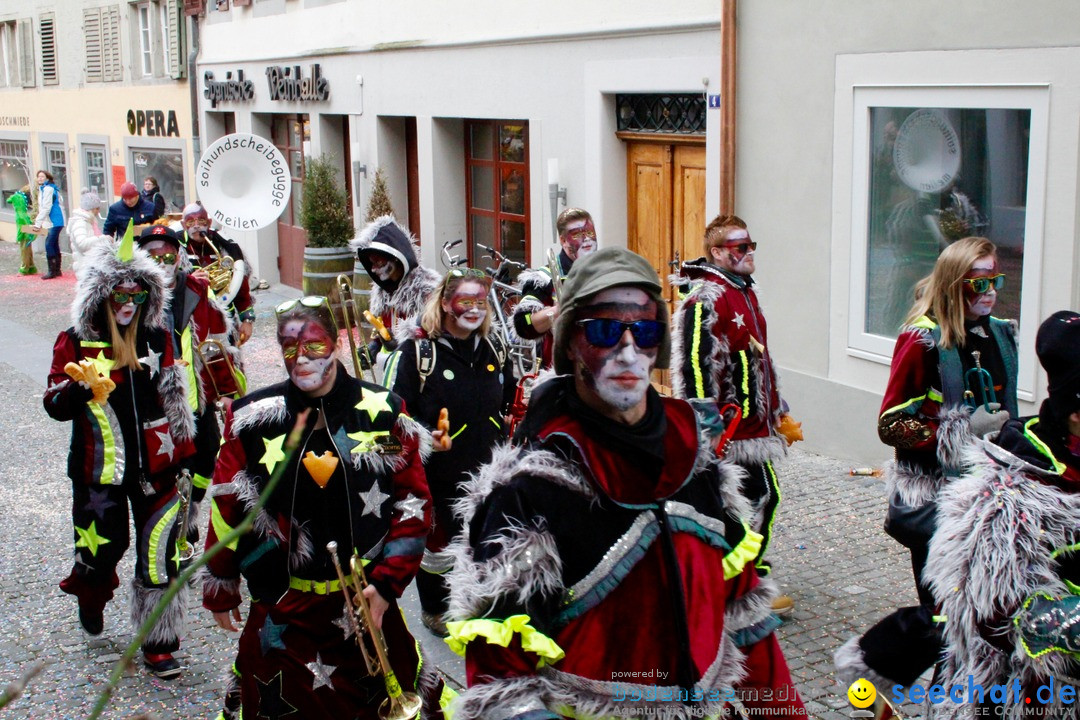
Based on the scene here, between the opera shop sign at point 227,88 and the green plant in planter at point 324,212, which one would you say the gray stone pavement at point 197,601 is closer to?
the green plant in planter at point 324,212

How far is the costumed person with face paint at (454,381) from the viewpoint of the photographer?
595 cm

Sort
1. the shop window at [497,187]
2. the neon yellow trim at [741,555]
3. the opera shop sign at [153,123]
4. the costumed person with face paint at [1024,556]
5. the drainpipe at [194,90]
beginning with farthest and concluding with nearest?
the opera shop sign at [153,123], the drainpipe at [194,90], the shop window at [497,187], the costumed person with face paint at [1024,556], the neon yellow trim at [741,555]

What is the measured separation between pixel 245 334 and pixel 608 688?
6.41 meters

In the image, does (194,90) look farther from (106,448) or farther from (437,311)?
(437,311)

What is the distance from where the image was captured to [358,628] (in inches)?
165

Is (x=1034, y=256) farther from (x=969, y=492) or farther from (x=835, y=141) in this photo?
(x=969, y=492)

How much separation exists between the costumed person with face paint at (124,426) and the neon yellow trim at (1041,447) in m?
4.04

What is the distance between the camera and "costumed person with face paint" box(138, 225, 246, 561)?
21.5 ft

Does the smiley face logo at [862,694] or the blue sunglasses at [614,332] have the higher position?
the blue sunglasses at [614,332]

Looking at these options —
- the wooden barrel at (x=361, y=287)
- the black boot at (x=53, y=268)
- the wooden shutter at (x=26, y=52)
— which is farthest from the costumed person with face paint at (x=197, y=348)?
the wooden shutter at (x=26, y=52)

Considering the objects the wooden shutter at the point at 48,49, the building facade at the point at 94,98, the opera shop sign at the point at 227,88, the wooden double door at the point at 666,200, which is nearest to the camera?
the wooden double door at the point at 666,200

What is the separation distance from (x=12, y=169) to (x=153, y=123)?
33.0ft

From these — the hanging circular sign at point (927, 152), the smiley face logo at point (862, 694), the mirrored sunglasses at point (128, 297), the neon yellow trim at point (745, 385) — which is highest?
the hanging circular sign at point (927, 152)

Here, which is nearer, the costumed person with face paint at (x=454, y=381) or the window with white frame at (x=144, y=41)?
the costumed person with face paint at (x=454, y=381)
